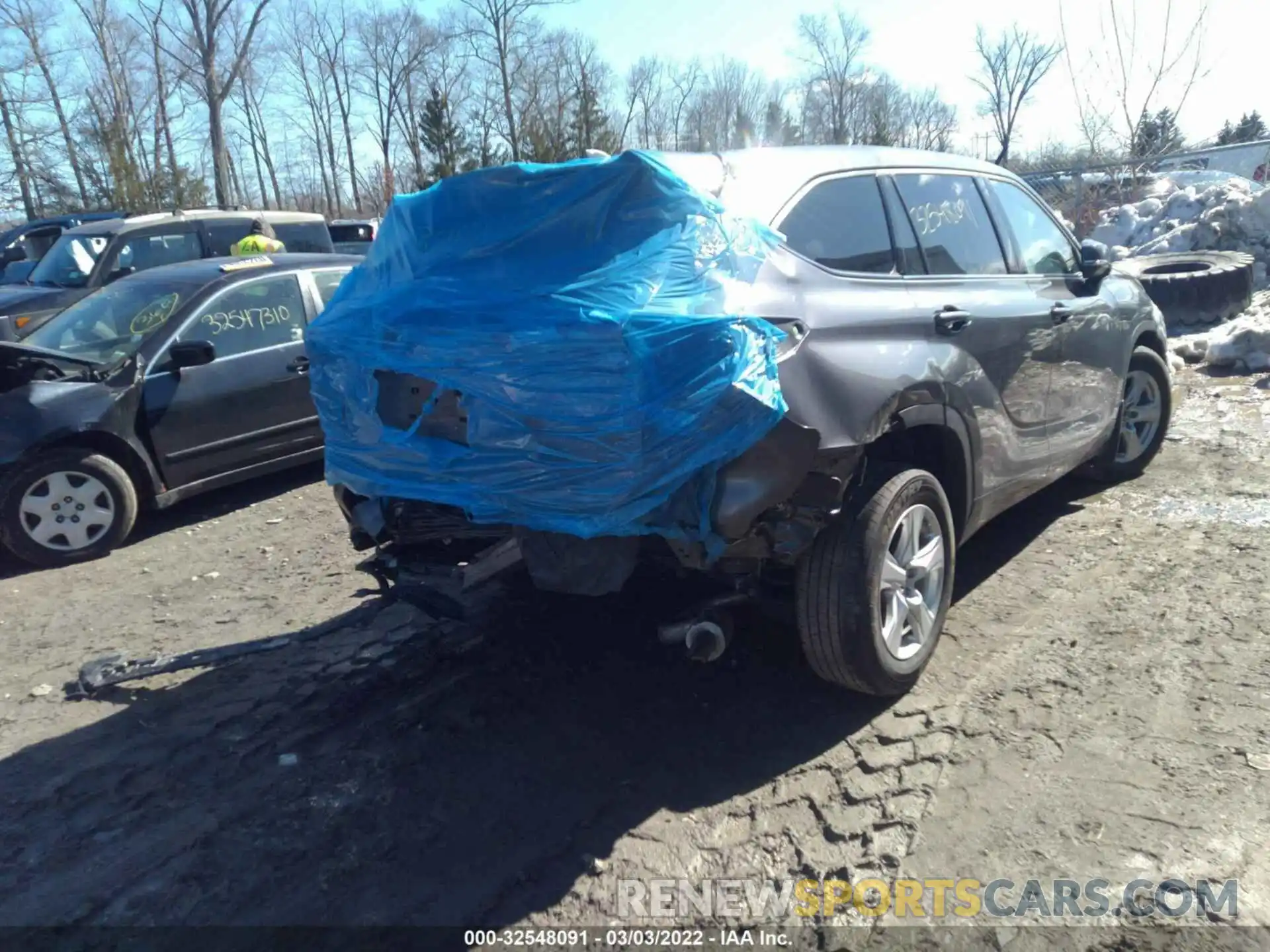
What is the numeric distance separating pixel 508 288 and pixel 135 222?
32.6ft

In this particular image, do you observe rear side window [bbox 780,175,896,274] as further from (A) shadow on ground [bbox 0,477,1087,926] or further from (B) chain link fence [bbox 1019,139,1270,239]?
(B) chain link fence [bbox 1019,139,1270,239]

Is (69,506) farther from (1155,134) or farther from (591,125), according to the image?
(591,125)

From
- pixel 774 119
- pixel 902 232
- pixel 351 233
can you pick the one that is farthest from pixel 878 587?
pixel 774 119

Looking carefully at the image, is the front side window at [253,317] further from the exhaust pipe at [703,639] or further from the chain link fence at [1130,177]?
the chain link fence at [1130,177]

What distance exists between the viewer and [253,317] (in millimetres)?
6465

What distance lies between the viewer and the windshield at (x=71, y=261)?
1050cm

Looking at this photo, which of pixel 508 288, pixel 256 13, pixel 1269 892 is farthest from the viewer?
pixel 256 13

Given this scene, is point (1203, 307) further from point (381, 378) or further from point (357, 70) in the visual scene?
point (357, 70)

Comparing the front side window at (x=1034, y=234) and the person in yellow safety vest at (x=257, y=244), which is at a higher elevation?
the person in yellow safety vest at (x=257, y=244)

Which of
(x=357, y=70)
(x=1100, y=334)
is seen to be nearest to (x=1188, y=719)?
(x=1100, y=334)

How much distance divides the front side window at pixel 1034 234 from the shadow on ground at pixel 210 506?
4453 millimetres

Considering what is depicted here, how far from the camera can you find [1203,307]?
9.73 m

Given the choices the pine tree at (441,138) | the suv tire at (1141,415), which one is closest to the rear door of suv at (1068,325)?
the suv tire at (1141,415)

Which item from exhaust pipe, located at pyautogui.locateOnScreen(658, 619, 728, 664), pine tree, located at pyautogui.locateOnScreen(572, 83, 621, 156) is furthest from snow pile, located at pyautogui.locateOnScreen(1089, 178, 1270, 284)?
pine tree, located at pyautogui.locateOnScreen(572, 83, 621, 156)
